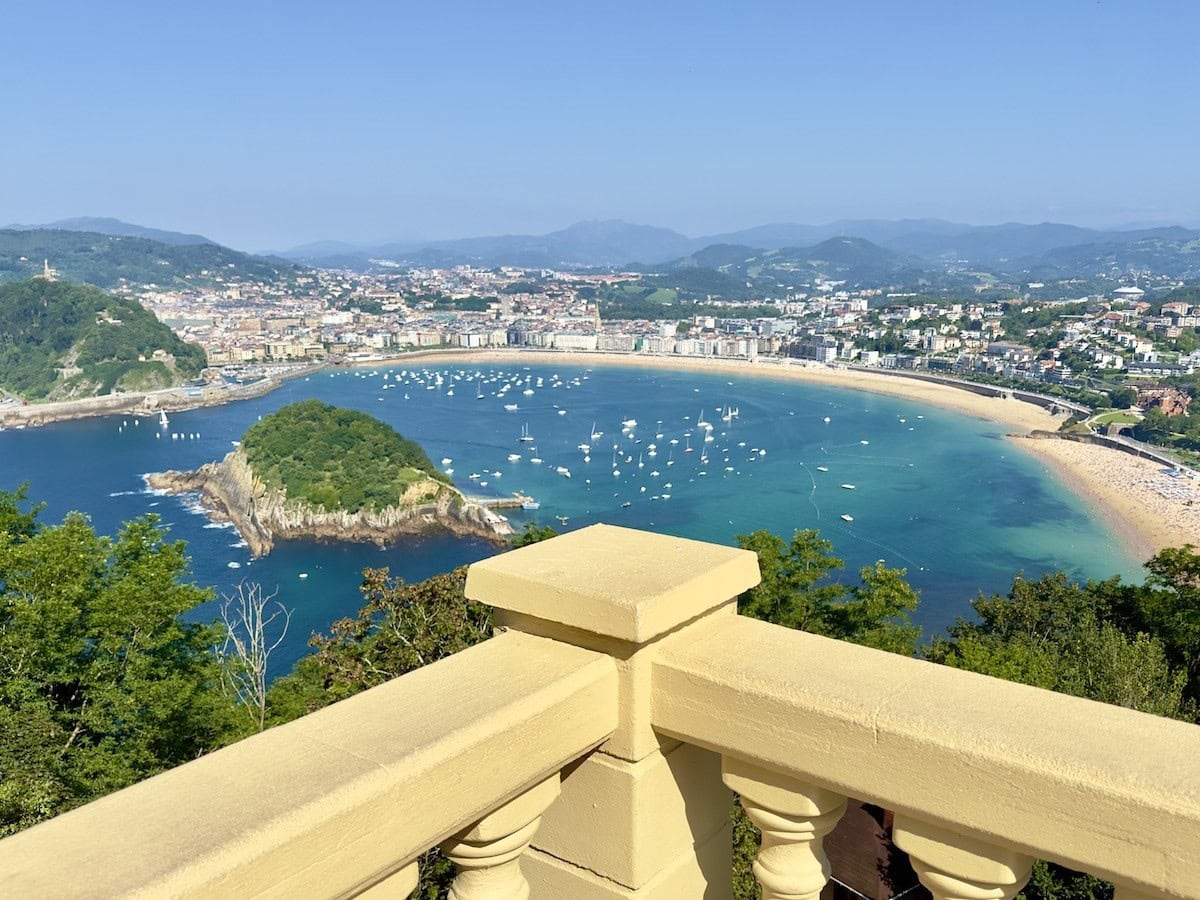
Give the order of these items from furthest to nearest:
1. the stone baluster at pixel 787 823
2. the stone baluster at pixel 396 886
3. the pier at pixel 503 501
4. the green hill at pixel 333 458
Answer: the pier at pixel 503 501, the green hill at pixel 333 458, the stone baluster at pixel 787 823, the stone baluster at pixel 396 886

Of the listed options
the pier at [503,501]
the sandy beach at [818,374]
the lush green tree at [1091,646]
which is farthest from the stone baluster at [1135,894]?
the sandy beach at [818,374]

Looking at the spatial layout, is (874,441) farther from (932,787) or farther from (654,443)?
(932,787)

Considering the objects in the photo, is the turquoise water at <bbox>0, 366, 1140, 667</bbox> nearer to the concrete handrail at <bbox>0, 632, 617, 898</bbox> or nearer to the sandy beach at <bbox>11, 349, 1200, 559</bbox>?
the sandy beach at <bbox>11, 349, 1200, 559</bbox>

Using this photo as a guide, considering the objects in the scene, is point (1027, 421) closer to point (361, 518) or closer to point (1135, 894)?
point (361, 518)

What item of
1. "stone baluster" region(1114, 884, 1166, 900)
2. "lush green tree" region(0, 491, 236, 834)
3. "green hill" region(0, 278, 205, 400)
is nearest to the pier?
"lush green tree" region(0, 491, 236, 834)

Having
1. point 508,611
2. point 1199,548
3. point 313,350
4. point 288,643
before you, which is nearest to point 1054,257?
point 313,350

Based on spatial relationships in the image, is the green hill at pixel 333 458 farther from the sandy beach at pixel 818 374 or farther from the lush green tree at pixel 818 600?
the sandy beach at pixel 818 374

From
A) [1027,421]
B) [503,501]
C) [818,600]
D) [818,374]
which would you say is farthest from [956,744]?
[818,374]
